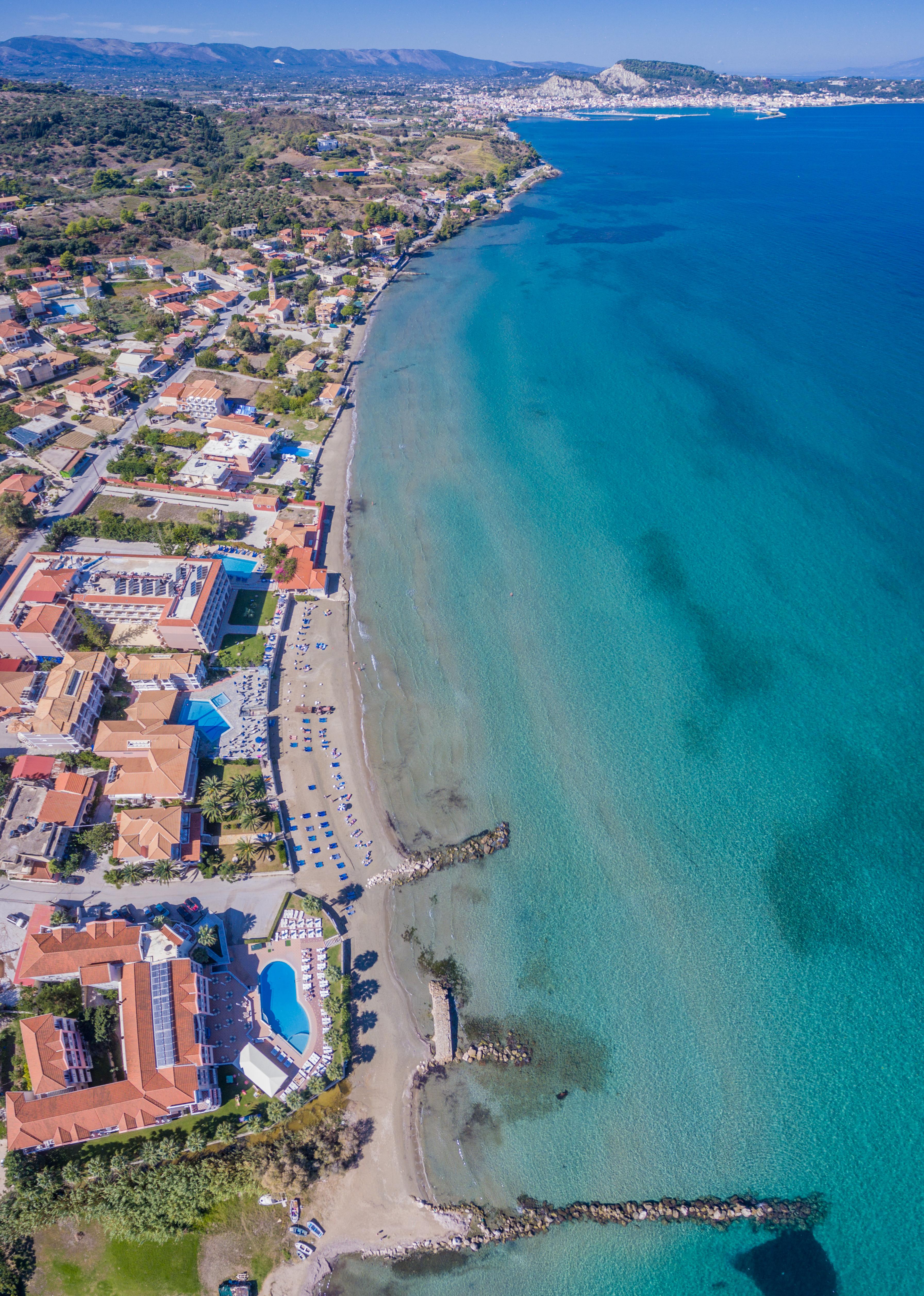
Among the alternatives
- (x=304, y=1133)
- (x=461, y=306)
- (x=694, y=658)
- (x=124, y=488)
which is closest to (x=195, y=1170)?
(x=304, y=1133)

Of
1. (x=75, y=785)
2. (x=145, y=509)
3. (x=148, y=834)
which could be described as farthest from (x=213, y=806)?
(x=145, y=509)

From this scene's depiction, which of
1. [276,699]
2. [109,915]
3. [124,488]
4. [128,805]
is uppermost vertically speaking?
[124,488]

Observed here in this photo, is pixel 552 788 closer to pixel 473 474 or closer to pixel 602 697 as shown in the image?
pixel 602 697

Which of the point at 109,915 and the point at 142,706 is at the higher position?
the point at 142,706

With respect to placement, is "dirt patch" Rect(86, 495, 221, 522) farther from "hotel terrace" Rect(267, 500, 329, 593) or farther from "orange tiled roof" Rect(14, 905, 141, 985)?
"orange tiled roof" Rect(14, 905, 141, 985)

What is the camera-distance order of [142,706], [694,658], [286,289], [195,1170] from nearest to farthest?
[195,1170]
[142,706]
[694,658]
[286,289]

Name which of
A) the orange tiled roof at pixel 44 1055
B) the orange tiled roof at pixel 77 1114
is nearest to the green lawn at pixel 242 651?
the orange tiled roof at pixel 44 1055

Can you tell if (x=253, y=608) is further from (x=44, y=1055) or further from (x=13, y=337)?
(x=13, y=337)

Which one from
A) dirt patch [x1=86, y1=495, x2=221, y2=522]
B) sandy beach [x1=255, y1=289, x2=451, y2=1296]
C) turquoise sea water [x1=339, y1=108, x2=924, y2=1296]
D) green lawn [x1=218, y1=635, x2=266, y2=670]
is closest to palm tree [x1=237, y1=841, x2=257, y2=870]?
sandy beach [x1=255, y1=289, x2=451, y2=1296]

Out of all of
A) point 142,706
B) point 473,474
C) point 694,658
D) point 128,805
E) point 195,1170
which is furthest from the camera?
point 473,474
